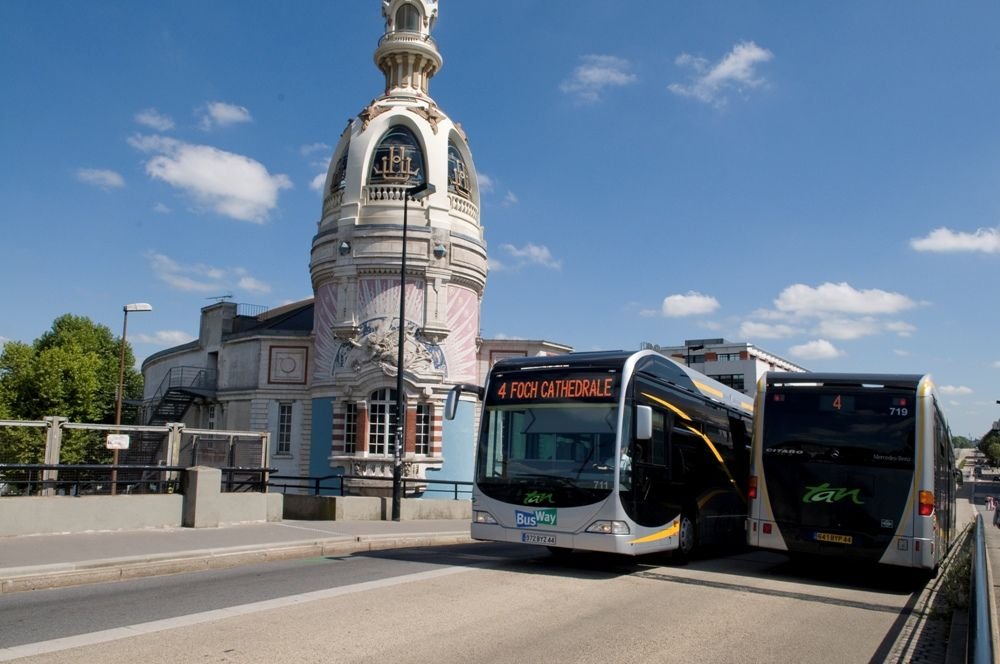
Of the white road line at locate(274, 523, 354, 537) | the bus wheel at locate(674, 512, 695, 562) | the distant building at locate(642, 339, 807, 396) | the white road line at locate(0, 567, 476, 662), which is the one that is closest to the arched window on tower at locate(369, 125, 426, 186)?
the white road line at locate(274, 523, 354, 537)

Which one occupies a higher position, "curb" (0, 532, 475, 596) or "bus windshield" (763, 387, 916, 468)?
"bus windshield" (763, 387, 916, 468)

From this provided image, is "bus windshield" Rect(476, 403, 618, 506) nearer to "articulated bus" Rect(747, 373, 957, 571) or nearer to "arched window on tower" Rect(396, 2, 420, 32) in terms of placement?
"articulated bus" Rect(747, 373, 957, 571)

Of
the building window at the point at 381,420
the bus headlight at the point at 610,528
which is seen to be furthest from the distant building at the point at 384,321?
the bus headlight at the point at 610,528

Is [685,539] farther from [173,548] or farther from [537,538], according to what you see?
[173,548]

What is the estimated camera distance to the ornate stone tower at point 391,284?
33.4 m

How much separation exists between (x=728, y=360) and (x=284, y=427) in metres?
61.3

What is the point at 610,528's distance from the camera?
11.4 meters

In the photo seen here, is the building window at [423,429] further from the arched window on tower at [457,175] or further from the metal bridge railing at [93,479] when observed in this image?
the metal bridge railing at [93,479]

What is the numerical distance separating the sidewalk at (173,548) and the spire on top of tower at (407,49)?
25.6m

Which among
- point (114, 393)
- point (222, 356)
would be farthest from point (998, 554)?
point (114, 393)

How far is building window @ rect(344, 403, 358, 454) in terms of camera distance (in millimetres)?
33969

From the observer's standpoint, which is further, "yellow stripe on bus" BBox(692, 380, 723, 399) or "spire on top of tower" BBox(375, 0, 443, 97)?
"spire on top of tower" BBox(375, 0, 443, 97)

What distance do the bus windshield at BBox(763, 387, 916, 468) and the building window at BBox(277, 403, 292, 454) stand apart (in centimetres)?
2720

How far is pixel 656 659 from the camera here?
7004 mm
